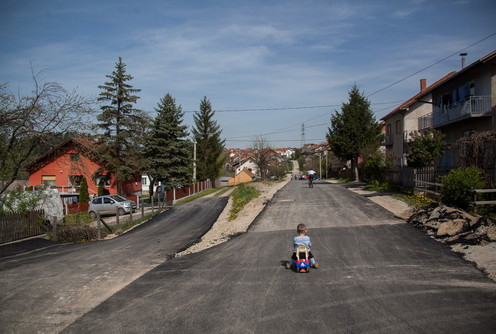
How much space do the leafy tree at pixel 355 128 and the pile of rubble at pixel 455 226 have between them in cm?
3084

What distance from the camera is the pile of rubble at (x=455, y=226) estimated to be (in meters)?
9.75

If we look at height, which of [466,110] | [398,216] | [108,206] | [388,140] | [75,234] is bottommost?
[75,234]

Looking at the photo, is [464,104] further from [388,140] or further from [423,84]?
[423,84]

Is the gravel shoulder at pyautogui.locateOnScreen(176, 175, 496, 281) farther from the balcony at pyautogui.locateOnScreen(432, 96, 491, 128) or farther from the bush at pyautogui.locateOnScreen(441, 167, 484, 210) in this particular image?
the balcony at pyautogui.locateOnScreen(432, 96, 491, 128)

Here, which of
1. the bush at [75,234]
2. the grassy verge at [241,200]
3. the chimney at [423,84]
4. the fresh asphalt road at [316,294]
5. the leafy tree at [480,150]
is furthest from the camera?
the chimney at [423,84]

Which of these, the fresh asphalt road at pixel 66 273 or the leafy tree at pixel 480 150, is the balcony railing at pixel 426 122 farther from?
the fresh asphalt road at pixel 66 273

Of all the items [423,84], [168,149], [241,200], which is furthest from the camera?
[423,84]

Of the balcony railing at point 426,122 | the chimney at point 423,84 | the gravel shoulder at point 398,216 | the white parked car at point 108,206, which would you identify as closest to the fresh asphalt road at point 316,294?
the gravel shoulder at point 398,216

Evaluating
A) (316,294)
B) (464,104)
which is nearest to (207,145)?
(464,104)

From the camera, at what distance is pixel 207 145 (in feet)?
184

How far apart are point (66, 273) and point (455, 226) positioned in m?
10.6

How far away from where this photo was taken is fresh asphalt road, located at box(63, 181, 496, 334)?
546 centimetres


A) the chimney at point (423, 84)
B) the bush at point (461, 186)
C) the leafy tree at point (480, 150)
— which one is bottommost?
the bush at point (461, 186)

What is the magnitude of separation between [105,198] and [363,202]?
19658 millimetres
